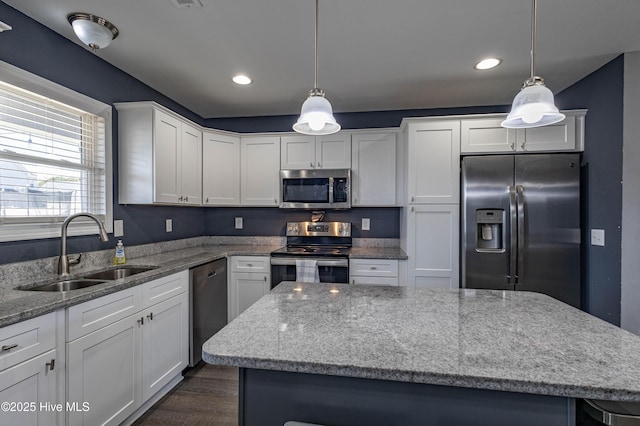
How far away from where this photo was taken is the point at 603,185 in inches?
94.9

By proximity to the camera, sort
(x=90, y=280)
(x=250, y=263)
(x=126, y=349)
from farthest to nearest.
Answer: (x=250, y=263)
(x=90, y=280)
(x=126, y=349)

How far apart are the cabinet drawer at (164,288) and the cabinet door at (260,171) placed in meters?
1.29

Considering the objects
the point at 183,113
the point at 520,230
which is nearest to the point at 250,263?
the point at 183,113

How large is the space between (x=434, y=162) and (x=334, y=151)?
1064 mm

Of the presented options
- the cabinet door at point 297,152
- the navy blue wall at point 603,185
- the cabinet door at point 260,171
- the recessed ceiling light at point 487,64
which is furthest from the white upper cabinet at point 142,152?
the navy blue wall at point 603,185

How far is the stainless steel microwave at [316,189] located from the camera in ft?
10.7

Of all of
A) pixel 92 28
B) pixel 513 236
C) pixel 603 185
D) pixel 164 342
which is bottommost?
pixel 164 342

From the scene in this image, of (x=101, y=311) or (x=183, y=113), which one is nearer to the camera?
(x=101, y=311)

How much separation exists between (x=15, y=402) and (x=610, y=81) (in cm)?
408

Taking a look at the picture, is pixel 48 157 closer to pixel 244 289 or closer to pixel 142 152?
pixel 142 152

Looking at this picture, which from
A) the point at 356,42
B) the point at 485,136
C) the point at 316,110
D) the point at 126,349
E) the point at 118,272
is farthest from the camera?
the point at 485,136

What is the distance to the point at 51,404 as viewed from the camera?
1384 millimetres

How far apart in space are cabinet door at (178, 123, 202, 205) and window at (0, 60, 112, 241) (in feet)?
1.96

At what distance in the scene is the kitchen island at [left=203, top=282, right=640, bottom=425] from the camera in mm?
800
